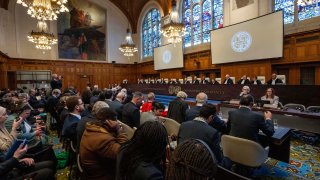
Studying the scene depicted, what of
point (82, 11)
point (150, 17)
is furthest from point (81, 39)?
point (150, 17)

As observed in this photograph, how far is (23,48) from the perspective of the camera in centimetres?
1416

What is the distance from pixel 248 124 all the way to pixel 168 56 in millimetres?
12686

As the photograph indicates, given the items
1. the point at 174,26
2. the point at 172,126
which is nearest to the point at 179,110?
the point at 172,126

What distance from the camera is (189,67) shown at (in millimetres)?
13680

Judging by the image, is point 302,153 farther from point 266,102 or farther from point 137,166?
point 137,166

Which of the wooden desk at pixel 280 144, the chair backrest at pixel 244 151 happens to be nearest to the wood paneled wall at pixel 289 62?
the wooden desk at pixel 280 144

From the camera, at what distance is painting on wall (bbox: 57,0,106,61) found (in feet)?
51.2

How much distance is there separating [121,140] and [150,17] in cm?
1736

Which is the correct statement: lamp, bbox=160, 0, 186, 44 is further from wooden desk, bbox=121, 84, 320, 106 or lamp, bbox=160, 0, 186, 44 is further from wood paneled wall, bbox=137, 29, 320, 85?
wood paneled wall, bbox=137, 29, 320, 85

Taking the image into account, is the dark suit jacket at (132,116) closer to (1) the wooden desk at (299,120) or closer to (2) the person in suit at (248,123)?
(2) the person in suit at (248,123)

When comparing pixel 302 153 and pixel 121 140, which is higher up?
pixel 121 140

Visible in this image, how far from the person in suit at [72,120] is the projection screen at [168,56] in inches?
453

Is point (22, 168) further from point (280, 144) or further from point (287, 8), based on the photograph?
point (287, 8)

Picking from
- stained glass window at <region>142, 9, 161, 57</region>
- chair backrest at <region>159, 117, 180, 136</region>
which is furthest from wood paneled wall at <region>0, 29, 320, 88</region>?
chair backrest at <region>159, 117, 180, 136</region>
